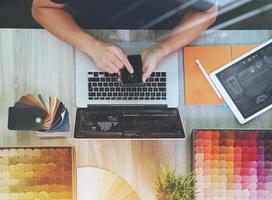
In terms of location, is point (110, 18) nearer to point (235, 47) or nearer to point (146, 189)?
point (235, 47)

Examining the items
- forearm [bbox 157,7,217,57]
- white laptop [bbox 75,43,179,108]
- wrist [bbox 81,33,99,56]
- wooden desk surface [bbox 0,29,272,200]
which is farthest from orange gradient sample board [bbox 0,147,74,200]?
forearm [bbox 157,7,217,57]

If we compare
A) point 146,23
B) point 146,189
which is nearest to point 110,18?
point 146,23

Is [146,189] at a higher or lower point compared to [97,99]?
lower

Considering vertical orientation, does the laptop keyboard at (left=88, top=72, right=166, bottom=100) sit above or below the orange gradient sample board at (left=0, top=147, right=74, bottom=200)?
above

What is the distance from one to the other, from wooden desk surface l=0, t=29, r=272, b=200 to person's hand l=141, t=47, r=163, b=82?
0.20ft

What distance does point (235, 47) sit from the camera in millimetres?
1402

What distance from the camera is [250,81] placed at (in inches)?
54.7

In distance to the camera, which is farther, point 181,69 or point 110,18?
point 110,18

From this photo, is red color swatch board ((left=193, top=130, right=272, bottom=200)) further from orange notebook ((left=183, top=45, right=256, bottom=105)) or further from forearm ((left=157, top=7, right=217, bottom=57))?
forearm ((left=157, top=7, right=217, bottom=57))

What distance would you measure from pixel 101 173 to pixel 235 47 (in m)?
0.47

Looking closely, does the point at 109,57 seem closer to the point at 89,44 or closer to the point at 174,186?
the point at 89,44

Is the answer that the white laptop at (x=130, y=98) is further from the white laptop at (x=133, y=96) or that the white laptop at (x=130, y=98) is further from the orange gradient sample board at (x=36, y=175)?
the orange gradient sample board at (x=36, y=175)

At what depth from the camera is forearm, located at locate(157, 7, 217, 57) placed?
1.37 metres

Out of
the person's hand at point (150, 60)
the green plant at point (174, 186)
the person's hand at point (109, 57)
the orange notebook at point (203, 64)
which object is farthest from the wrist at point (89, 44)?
the green plant at point (174, 186)
